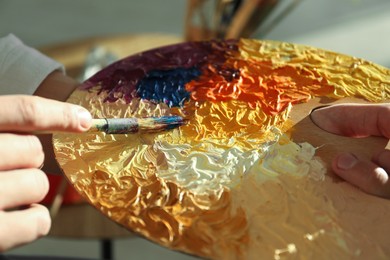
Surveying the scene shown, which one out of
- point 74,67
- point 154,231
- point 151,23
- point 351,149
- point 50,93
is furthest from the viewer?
point 151,23

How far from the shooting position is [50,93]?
77 centimetres

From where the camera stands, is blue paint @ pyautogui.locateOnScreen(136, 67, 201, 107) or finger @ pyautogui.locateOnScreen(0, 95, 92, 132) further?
blue paint @ pyautogui.locateOnScreen(136, 67, 201, 107)

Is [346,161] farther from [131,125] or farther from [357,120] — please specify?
[131,125]

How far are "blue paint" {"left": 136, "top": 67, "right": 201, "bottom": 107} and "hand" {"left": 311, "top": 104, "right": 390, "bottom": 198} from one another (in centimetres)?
17

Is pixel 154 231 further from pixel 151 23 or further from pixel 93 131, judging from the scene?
pixel 151 23

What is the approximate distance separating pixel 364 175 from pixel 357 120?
3.6 inches

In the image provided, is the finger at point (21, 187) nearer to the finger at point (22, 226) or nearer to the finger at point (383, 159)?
the finger at point (22, 226)

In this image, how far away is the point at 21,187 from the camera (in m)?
0.50

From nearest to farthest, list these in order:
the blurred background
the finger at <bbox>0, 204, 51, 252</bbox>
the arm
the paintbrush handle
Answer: the finger at <bbox>0, 204, 51, 252</bbox> < the paintbrush handle < the arm < the blurred background

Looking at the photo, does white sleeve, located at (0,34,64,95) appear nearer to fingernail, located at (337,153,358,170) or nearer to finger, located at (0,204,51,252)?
finger, located at (0,204,51,252)

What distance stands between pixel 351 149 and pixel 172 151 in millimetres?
193

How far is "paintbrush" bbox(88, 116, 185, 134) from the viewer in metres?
0.60

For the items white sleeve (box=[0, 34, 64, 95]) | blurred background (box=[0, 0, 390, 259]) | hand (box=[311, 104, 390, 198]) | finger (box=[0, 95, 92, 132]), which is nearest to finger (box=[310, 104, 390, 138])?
hand (box=[311, 104, 390, 198])

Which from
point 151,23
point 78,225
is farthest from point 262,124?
point 151,23
